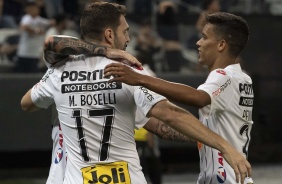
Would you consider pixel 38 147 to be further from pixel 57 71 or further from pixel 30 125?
pixel 57 71

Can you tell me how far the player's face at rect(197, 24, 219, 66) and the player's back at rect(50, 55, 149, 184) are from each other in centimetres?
94

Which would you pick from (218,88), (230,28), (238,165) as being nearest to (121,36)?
(218,88)

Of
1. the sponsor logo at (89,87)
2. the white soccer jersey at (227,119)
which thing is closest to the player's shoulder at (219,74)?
the white soccer jersey at (227,119)

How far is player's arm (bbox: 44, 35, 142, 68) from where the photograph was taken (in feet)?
18.1

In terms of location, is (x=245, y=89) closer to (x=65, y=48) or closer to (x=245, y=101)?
(x=245, y=101)

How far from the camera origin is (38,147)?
14961mm

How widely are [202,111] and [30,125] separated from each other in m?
9.29

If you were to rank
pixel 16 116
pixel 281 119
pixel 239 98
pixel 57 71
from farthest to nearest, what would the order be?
pixel 281 119 < pixel 16 116 < pixel 239 98 < pixel 57 71

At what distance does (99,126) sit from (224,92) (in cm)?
100

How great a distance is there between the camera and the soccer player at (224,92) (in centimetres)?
601

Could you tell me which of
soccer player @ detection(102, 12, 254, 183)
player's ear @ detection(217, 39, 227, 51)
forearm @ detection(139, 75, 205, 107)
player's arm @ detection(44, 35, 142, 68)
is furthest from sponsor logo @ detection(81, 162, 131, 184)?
player's ear @ detection(217, 39, 227, 51)

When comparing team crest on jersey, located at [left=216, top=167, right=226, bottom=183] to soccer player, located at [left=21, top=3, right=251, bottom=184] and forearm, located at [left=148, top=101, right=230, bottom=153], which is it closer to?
soccer player, located at [left=21, top=3, right=251, bottom=184]

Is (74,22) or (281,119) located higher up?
(74,22)

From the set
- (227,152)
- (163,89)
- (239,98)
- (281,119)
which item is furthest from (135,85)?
(281,119)
